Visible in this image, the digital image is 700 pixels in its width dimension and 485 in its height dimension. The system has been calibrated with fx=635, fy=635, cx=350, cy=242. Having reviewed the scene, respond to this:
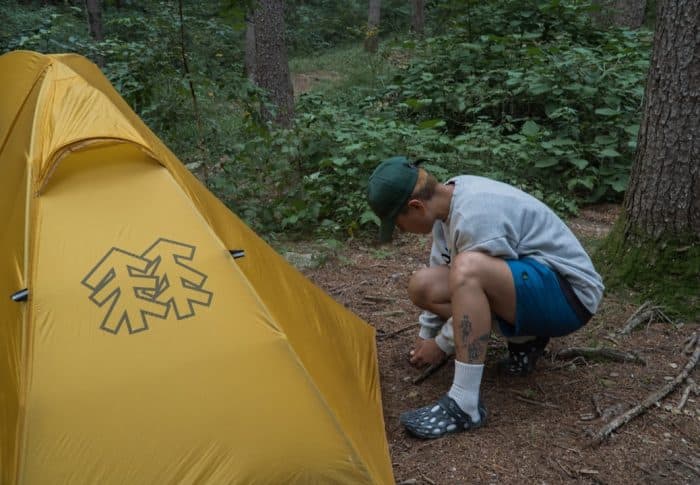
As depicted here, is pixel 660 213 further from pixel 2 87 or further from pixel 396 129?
pixel 2 87

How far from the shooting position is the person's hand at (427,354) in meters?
2.99

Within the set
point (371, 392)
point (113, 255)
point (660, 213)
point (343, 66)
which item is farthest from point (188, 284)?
point (343, 66)

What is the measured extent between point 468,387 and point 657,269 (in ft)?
5.13

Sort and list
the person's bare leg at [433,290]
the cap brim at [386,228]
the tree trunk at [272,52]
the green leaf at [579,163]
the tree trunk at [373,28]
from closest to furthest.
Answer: the cap brim at [386,228], the person's bare leg at [433,290], the green leaf at [579,163], the tree trunk at [272,52], the tree trunk at [373,28]

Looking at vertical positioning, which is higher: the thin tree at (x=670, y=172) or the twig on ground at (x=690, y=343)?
the thin tree at (x=670, y=172)

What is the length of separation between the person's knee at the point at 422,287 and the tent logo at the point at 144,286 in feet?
3.63

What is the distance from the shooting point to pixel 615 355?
119 inches

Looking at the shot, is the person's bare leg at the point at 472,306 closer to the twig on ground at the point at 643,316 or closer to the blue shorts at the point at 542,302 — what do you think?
the blue shorts at the point at 542,302

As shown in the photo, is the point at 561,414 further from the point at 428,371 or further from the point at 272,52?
the point at 272,52

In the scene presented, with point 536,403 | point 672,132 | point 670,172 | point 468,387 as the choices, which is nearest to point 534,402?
point 536,403

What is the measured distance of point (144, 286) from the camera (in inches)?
80.1

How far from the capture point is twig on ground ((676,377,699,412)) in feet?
8.72

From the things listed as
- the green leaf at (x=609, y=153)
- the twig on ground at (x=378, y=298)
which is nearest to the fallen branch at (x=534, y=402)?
the twig on ground at (x=378, y=298)

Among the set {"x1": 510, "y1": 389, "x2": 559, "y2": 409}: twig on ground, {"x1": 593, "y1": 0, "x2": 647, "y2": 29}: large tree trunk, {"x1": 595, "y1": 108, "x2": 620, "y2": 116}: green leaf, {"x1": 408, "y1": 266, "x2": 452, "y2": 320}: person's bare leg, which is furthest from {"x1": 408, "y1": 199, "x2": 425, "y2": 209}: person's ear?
{"x1": 593, "y1": 0, "x2": 647, "y2": 29}: large tree trunk
